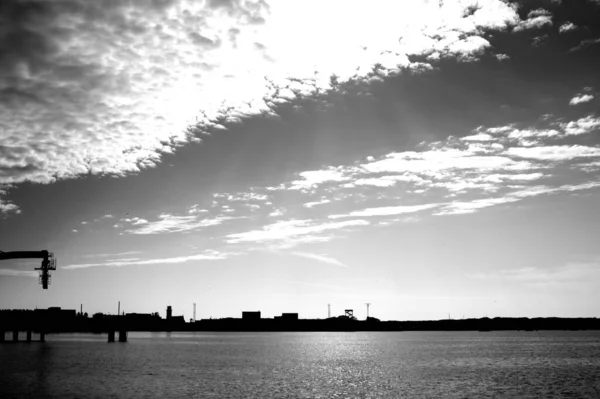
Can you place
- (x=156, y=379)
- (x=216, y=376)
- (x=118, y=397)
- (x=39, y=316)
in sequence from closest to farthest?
1. (x=118, y=397)
2. (x=156, y=379)
3. (x=216, y=376)
4. (x=39, y=316)

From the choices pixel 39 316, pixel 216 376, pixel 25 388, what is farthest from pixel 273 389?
pixel 39 316

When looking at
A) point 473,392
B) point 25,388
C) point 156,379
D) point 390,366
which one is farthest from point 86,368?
point 473,392

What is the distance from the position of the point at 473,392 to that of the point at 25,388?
46032mm

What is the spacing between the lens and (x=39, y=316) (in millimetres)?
156500

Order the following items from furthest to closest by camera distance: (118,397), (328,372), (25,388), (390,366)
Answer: (390,366) < (328,372) < (25,388) < (118,397)

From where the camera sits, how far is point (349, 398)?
55.0 meters

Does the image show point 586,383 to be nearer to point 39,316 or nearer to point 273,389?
point 273,389

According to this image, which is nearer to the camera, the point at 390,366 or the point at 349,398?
the point at 349,398

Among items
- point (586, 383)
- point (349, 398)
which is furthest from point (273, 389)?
point (586, 383)

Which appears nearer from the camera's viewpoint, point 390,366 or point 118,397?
point 118,397

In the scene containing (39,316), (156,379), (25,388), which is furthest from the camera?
(39,316)

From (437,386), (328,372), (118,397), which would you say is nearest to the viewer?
(118,397)

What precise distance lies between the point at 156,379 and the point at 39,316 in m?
103

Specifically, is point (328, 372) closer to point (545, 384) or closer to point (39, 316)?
point (545, 384)
